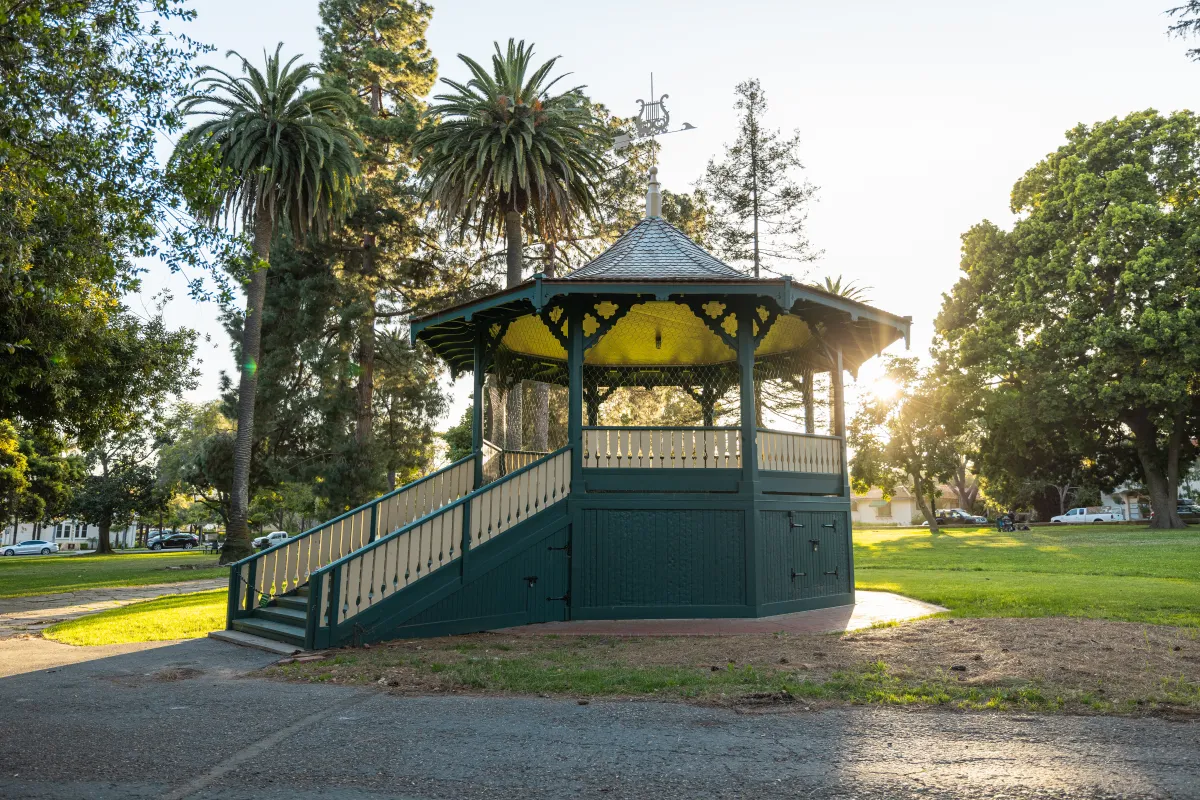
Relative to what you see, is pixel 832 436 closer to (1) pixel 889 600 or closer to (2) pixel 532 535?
(1) pixel 889 600

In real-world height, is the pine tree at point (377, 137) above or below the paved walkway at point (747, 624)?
above

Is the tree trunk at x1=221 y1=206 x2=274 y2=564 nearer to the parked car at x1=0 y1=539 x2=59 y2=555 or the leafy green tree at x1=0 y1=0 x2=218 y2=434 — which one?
the leafy green tree at x1=0 y1=0 x2=218 y2=434

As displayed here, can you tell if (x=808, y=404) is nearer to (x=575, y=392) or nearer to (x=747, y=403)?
(x=747, y=403)

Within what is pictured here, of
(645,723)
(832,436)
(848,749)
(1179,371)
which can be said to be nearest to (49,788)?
(645,723)

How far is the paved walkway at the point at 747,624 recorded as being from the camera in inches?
409

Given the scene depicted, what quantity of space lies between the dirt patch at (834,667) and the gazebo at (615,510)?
2.82ft

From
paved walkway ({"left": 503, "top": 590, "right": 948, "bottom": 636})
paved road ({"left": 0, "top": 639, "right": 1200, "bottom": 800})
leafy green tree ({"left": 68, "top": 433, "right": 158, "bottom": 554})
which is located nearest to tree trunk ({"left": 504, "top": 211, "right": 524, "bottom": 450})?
paved walkway ({"left": 503, "top": 590, "right": 948, "bottom": 636})

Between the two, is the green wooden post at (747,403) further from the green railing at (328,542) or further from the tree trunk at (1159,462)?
the tree trunk at (1159,462)

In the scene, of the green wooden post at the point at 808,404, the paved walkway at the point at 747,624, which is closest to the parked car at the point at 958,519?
the green wooden post at the point at 808,404

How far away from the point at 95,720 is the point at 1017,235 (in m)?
43.2

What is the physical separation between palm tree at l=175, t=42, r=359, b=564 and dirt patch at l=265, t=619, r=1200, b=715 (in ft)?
62.7

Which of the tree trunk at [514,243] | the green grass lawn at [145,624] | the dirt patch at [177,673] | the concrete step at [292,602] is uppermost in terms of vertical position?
the tree trunk at [514,243]

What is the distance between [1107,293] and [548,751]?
1597 inches

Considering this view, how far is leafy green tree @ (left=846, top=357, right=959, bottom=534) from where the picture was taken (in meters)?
46.5
